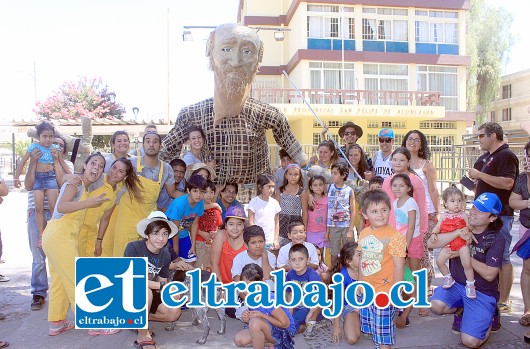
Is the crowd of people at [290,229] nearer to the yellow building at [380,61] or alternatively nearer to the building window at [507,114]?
the yellow building at [380,61]

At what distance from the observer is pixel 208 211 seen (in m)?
3.87

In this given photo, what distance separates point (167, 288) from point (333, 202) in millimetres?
1662

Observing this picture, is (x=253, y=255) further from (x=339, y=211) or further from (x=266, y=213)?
(x=339, y=211)

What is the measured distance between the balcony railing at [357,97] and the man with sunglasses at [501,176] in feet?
45.8

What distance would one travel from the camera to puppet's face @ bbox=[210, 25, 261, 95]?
3.39 m

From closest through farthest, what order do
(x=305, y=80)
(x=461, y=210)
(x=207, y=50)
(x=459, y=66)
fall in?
(x=461, y=210), (x=207, y=50), (x=305, y=80), (x=459, y=66)

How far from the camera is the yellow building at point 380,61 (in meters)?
18.4

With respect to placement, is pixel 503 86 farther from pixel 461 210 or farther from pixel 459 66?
pixel 461 210

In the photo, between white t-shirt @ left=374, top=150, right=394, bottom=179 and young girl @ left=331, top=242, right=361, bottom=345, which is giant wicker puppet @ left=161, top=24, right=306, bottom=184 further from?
young girl @ left=331, top=242, right=361, bottom=345

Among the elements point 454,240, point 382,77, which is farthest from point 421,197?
point 382,77

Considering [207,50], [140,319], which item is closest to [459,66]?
[207,50]

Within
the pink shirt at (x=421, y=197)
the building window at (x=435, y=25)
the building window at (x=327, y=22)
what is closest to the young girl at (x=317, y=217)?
the pink shirt at (x=421, y=197)

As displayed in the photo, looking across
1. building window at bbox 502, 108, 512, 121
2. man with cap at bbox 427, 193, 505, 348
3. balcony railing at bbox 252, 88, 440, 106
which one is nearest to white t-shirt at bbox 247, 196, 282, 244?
man with cap at bbox 427, 193, 505, 348

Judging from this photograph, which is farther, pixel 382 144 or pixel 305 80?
pixel 305 80
